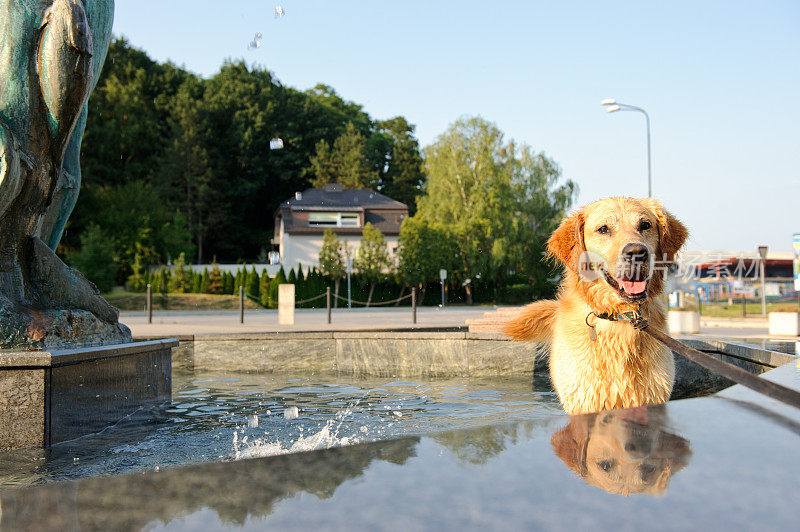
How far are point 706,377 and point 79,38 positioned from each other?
6652 millimetres

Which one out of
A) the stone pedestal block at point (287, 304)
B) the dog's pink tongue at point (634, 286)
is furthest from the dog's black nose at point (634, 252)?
the stone pedestal block at point (287, 304)

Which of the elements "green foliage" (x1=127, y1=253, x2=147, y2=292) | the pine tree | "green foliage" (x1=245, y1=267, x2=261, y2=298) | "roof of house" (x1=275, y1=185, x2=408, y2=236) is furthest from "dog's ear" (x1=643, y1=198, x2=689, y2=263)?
"roof of house" (x1=275, y1=185, x2=408, y2=236)

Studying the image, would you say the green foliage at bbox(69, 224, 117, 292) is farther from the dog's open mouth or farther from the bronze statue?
the dog's open mouth

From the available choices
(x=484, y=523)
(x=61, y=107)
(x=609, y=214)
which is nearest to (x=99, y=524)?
(x=484, y=523)

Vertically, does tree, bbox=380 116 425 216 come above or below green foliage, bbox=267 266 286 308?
above

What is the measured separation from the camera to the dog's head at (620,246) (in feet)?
11.7

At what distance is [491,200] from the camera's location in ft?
163

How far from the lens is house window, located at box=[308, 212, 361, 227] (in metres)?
56.3

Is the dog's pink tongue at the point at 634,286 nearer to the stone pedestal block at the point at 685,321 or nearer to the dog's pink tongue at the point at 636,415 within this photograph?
the dog's pink tongue at the point at 636,415

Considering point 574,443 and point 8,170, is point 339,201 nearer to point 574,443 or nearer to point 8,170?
point 8,170

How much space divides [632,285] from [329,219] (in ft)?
177

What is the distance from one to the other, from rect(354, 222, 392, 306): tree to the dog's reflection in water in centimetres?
4386

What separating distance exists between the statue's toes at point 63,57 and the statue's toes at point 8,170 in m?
0.53

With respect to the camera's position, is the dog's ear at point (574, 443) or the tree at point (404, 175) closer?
the dog's ear at point (574, 443)
